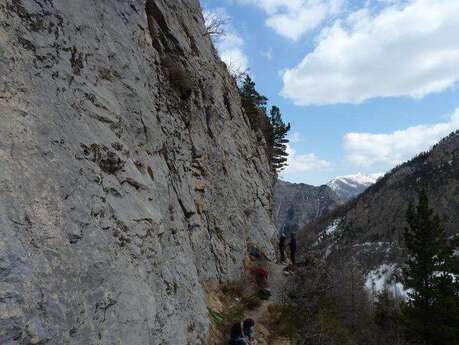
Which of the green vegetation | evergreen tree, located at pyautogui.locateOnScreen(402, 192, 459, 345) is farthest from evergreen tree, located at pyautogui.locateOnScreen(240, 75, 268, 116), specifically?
evergreen tree, located at pyautogui.locateOnScreen(402, 192, 459, 345)

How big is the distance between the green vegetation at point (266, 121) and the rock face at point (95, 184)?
57.7 ft

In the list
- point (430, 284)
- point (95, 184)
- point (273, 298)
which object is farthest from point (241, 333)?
point (430, 284)

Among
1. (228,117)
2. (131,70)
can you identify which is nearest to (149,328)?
(131,70)

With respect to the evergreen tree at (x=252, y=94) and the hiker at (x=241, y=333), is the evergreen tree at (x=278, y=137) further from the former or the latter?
the hiker at (x=241, y=333)

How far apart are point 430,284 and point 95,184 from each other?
2991 cm

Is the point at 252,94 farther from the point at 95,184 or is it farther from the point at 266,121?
the point at 95,184

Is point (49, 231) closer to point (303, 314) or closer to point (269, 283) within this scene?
point (303, 314)

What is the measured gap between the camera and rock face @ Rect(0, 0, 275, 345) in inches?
210

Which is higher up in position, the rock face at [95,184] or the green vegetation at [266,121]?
the green vegetation at [266,121]

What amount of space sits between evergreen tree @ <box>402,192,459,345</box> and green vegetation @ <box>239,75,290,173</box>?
541 inches

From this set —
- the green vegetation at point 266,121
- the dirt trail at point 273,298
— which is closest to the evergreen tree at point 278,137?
the green vegetation at point 266,121

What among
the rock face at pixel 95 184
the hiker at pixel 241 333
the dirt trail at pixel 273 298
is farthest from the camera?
the dirt trail at pixel 273 298

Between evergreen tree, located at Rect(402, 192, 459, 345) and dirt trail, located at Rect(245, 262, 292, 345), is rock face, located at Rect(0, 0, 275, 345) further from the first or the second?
evergreen tree, located at Rect(402, 192, 459, 345)

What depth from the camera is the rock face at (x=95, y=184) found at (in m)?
5.34
